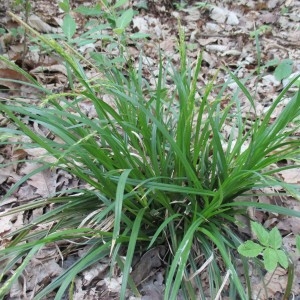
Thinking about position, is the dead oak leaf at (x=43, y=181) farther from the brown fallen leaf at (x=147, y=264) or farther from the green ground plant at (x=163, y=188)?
the brown fallen leaf at (x=147, y=264)

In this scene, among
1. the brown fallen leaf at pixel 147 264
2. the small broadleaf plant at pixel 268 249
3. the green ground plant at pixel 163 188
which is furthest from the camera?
the brown fallen leaf at pixel 147 264

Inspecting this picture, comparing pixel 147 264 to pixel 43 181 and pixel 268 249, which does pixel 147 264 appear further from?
pixel 43 181

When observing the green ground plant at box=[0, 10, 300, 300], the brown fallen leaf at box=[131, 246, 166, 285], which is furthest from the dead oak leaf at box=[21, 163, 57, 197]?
the brown fallen leaf at box=[131, 246, 166, 285]

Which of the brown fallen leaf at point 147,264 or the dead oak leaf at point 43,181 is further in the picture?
the dead oak leaf at point 43,181

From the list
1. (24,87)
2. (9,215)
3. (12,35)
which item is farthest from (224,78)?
(9,215)

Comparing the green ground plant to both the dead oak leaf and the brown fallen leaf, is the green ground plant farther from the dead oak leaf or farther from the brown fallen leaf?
the dead oak leaf

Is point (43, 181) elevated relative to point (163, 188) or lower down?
lower down

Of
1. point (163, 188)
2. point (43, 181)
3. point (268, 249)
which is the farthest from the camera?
point (43, 181)

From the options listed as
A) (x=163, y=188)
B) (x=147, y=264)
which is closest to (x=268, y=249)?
(x=163, y=188)

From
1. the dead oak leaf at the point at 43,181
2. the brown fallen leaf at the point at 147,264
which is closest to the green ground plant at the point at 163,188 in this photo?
the brown fallen leaf at the point at 147,264

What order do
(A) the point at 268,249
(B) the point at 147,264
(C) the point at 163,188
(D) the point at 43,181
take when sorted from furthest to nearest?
(D) the point at 43,181 < (B) the point at 147,264 < (C) the point at 163,188 < (A) the point at 268,249

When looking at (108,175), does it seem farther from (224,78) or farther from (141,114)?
(224,78)
